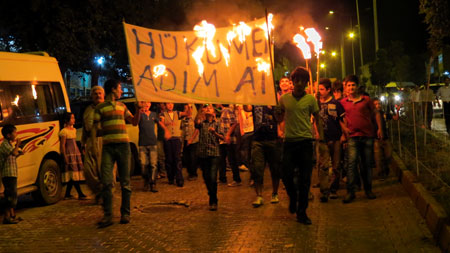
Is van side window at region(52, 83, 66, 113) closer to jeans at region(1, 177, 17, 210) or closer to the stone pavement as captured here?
the stone pavement

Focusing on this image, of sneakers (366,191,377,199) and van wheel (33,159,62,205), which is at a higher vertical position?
van wheel (33,159,62,205)

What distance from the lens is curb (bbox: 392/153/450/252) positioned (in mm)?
6105

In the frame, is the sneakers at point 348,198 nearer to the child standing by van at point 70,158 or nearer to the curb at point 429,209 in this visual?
the curb at point 429,209

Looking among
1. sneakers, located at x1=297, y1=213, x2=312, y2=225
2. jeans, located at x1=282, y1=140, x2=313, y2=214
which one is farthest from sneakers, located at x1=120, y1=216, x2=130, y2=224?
sneakers, located at x1=297, y1=213, x2=312, y2=225

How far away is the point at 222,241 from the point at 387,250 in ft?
6.18

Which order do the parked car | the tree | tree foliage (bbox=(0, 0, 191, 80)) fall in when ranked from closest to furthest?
the parked car → tree foliage (bbox=(0, 0, 191, 80)) → the tree

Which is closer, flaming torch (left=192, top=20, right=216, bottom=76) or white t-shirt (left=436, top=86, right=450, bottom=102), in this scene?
flaming torch (left=192, top=20, right=216, bottom=76)

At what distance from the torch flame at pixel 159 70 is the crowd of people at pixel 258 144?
0.57 m

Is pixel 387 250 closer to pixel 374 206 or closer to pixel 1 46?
pixel 374 206

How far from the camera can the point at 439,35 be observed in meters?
12.9

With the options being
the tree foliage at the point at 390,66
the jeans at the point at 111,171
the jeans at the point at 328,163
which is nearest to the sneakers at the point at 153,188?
the jeans at the point at 111,171

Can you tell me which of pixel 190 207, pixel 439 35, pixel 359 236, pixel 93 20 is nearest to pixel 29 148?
pixel 190 207

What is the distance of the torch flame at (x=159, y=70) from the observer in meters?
7.23

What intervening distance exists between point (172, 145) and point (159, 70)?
4.42 meters
